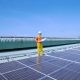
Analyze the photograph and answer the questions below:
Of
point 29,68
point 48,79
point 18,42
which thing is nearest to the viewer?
point 48,79

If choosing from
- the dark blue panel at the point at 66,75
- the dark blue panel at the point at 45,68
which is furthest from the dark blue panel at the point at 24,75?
the dark blue panel at the point at 66,75

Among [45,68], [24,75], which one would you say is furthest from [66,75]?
[24,75]

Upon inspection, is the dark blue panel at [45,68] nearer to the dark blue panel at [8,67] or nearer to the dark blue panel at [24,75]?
the dark blue panel at [24,75]

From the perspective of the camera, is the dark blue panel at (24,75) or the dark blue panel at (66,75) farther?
the dark blue panel at (66,75)

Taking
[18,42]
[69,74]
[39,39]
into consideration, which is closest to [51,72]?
[69,74]

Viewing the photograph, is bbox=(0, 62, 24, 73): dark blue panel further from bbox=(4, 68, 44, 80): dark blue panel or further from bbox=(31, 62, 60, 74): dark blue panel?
bbox=(31, 62, 60, 74): dark blue panel

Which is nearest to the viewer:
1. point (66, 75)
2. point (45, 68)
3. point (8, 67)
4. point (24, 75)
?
point (24, 75)

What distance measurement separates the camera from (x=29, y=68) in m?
5.54

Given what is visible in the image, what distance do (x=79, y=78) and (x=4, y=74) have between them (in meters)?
2.28

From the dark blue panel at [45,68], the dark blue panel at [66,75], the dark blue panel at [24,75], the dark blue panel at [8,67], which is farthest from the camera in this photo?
the dark blue panel at [45,68]

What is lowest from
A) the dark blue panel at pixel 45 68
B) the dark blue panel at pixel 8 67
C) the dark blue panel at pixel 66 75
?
the dark blue panel at pixel 66 75

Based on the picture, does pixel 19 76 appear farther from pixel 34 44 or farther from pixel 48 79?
pixel 34 44

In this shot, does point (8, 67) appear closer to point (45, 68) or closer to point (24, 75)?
point (24, 75)

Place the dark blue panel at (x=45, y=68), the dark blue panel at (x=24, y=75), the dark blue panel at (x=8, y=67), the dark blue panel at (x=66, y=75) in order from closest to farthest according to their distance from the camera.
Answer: the dark blue panel at (x=24, y=75)
the dark blue panel at (x=66, y=75)
the dark blue panel at (x=8, y=67)
the dark blue panel at (x=45, y=68)
